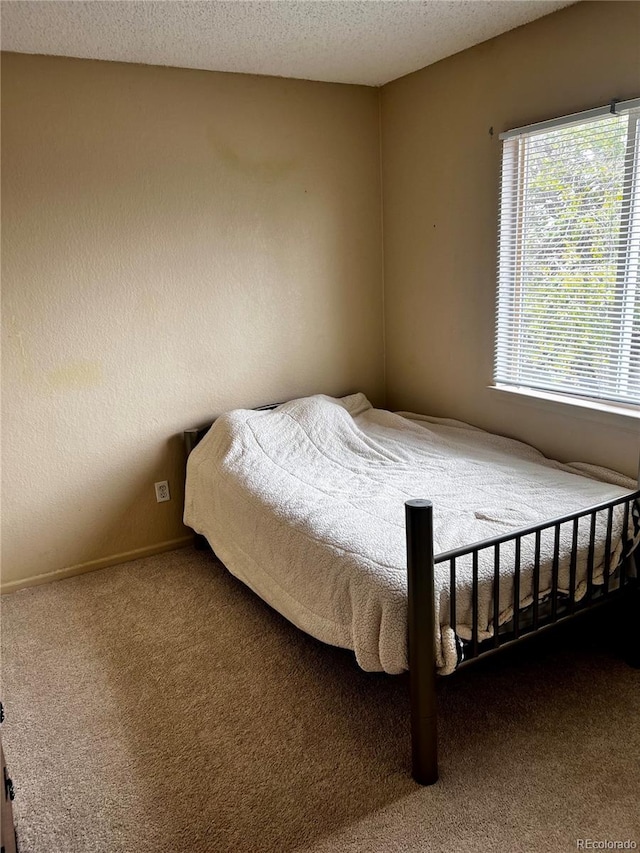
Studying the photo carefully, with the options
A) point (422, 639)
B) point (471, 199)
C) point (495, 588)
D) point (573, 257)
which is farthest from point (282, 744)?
point (471, 199)

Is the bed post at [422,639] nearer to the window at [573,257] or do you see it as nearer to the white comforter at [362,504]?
the white comforter at [362,504]

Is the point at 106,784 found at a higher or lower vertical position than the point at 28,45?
lower

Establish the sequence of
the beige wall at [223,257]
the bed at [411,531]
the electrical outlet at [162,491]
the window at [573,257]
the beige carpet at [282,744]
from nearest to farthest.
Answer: the beige carpet at [282,744] → the bed at [411,531] → the window at [573,257] → the beige wall at [223,257] → the electrical outlet at [162,491]

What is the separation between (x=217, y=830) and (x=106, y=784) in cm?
38

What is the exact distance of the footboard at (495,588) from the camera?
1729 millimetres

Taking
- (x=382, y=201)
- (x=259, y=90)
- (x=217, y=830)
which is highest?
(x=259, y=90)

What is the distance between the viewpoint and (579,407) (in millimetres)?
2715

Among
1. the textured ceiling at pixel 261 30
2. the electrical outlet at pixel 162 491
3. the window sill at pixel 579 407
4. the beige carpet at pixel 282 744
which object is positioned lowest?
the beige carpet at pixel 282 744

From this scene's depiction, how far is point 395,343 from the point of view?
12.3 feet

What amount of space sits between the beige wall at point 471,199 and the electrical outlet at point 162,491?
1378mm

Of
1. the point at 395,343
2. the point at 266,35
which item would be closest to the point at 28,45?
the point at 266,35

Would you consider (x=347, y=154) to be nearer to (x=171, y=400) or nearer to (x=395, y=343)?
(x=395, y=343)

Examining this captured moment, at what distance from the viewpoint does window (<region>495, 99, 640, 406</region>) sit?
2477mm

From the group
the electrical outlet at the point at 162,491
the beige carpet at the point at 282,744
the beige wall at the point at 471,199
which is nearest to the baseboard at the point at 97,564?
the electrical outlet at the point at 162,491
